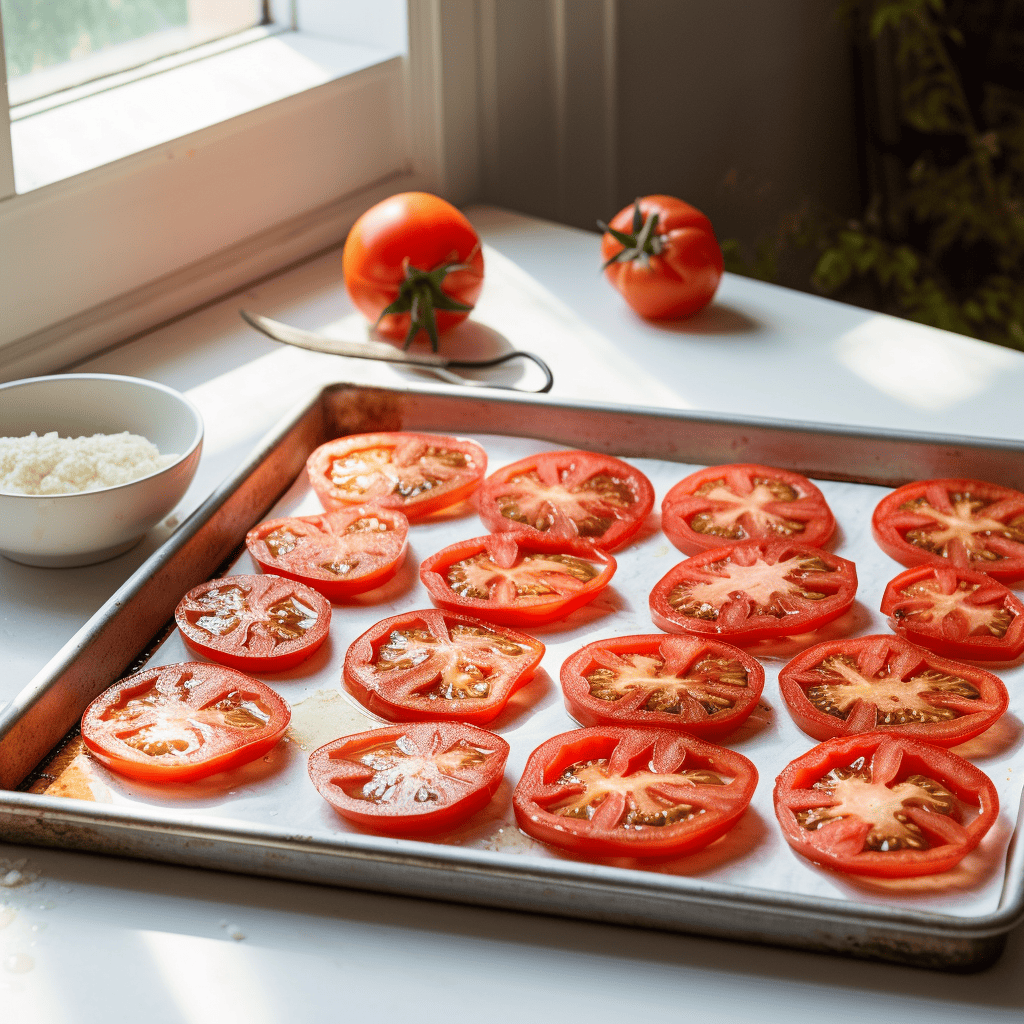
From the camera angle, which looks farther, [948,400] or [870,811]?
[948,400]

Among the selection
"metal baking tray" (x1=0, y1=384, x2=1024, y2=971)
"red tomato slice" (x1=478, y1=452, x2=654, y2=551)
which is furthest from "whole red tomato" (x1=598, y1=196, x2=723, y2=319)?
"metal baking tray" (x1=0, y1=384, x2=1024, y2=971)

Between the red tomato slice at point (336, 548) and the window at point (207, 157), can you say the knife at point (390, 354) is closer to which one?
the window at point (207, 157)

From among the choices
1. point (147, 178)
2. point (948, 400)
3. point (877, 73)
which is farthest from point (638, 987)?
point (877, 73)

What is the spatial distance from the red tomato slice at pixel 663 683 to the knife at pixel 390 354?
0.51 meters

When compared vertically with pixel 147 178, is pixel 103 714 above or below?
below

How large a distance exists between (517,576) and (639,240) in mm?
660

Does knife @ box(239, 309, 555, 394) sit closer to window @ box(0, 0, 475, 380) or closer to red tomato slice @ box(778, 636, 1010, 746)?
window @ box(0, 0, 475, 380)

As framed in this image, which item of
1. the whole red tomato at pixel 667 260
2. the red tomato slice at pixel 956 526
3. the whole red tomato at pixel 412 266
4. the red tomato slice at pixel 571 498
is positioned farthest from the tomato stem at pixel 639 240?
the red tomato slice at pixel 956 526

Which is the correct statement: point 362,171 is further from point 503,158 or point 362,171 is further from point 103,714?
point 103,714

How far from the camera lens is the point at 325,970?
77cm

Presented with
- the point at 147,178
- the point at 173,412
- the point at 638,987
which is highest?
the point at 147,178

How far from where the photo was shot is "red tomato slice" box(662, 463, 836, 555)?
1240mm

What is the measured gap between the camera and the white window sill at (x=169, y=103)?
153 centimetres

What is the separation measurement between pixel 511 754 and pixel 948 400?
80 cm
